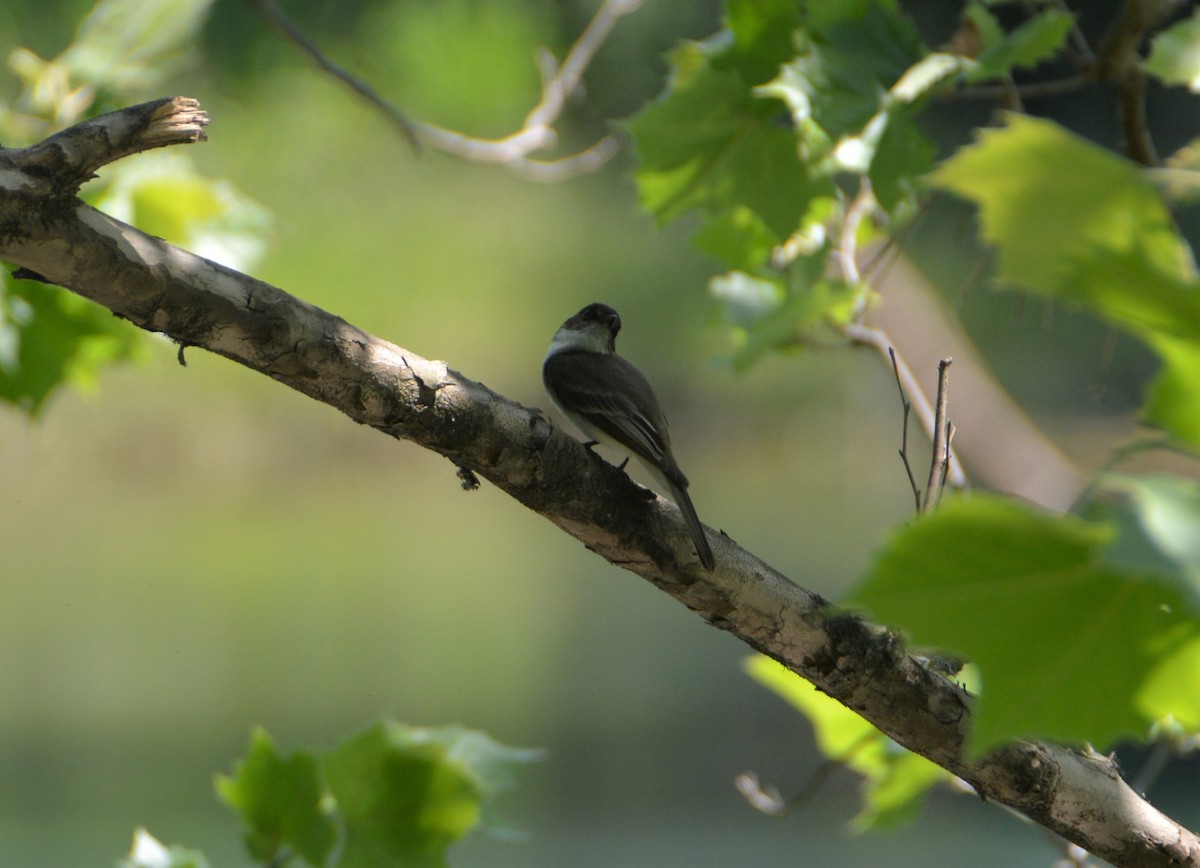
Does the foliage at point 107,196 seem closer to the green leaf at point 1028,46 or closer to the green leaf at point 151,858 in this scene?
the green leaf at point 151,858

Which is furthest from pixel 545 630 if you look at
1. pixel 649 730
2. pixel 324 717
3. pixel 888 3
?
pixel 888 3

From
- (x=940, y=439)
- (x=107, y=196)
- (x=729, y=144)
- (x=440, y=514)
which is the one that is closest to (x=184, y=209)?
(x=107, y=196)

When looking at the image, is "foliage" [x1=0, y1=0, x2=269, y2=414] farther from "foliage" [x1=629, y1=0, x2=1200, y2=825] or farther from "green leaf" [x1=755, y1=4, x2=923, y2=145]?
"foliage" [x1=629, y1=0, x2=1200, y2=825]

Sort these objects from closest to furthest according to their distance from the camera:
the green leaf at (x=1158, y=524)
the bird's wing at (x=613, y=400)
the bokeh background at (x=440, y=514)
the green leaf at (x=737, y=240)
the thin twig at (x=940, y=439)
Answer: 1. the green leaf at (x=1158, y=524)
2. the thin twig at (x=940, y=439)
3. the bird's wing at (x=613, y=400)
4. the green leaf at (x=737, y=240)
5. the bokeh background at (x=440, y=514)

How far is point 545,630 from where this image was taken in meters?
6.98

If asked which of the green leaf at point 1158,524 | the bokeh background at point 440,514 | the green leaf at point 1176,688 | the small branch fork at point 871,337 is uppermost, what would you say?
the green leaf at point 1158,524

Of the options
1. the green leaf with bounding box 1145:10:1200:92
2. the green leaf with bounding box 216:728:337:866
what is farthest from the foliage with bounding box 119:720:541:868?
the green leaf with bounding box 1145:10:1200:92

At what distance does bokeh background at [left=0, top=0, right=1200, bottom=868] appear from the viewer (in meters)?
5.13

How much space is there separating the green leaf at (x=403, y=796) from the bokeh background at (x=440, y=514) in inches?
3.5

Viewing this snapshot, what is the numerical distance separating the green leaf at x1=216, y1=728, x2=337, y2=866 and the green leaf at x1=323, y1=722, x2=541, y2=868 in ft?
0.08

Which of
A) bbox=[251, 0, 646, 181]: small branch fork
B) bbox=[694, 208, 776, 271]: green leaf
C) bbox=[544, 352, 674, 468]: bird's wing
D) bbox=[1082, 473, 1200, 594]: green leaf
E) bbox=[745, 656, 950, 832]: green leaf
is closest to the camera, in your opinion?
bbox=[1082, 473, 1200, 594]: green leaf

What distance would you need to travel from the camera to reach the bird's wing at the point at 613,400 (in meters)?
1.61

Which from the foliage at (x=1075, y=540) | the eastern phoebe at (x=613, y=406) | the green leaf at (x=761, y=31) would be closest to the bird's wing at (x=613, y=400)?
the eastern phoebe at (x=613, y=406)

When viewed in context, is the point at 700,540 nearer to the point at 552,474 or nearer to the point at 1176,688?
the point at 552,474
